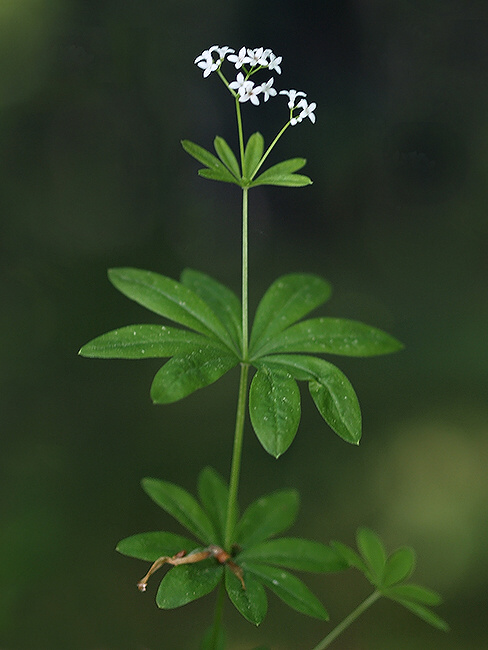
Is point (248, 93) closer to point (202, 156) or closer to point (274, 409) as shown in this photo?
point (202, 156)

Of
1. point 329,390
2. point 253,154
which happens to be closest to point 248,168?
point 253,154

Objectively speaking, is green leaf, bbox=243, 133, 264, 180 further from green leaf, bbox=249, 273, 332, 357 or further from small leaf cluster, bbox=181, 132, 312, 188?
green leaf, bbox=249, 273, 332, 357

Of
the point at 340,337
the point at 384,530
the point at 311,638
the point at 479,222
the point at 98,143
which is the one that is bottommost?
the point at 311,638

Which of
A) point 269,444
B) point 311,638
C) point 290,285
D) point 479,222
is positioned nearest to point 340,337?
point 290,285

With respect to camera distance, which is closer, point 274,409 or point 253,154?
point 274,409

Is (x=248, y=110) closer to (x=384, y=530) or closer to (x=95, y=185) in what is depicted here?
(x=95, y=185)

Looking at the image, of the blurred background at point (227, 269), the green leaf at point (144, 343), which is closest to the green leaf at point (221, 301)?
the green leaf at point (144, 343)
